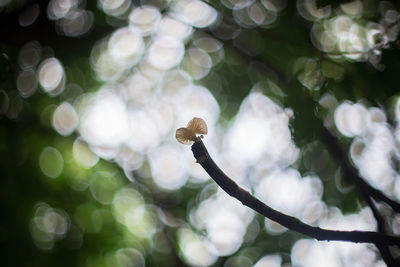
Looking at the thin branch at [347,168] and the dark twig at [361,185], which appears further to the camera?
the thin branch at [347,168]

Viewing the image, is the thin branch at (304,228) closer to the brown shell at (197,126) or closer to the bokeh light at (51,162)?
the brown shell at (197,126)

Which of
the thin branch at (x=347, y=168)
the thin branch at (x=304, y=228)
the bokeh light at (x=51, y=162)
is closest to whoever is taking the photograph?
the thin branch at (x=304, y=228)

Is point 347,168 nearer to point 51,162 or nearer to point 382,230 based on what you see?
point 382,230

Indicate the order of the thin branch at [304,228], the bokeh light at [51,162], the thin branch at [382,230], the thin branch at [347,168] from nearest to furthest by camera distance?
1. the thin branch at [304,228]
2. the thin branch at [382,230]
3. the thin branch at [347,168]
4. the bokeh light at [51,162]

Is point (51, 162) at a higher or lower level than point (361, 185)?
lower

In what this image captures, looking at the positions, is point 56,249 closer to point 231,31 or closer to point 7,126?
point 7,126

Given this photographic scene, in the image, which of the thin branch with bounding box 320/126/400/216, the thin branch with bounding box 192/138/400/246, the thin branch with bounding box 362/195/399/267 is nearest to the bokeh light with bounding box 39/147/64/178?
the thin branch with bounding box 320/126/400/216

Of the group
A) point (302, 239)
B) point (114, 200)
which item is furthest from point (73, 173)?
point (302, 239)

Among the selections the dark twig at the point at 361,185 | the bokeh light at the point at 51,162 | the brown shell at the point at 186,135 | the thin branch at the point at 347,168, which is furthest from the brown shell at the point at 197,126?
the bokeh light at the point at 51,162

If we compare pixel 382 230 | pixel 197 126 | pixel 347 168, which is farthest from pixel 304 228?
pixel 347 168
